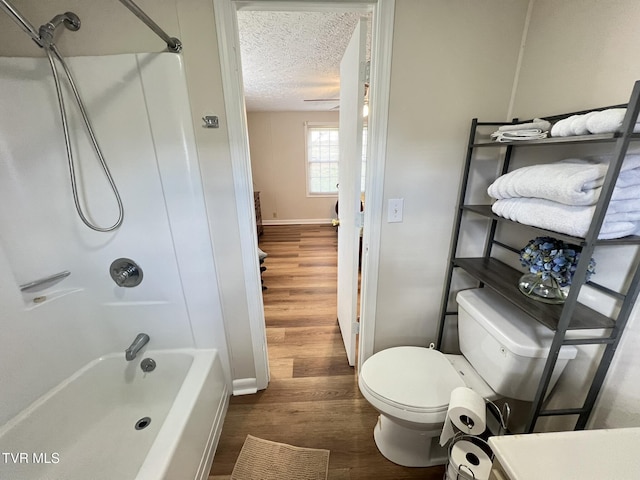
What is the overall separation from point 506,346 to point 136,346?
5.56 ft

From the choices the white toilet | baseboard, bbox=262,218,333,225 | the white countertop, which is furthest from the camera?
baseboard, bbox=262,218,333,225

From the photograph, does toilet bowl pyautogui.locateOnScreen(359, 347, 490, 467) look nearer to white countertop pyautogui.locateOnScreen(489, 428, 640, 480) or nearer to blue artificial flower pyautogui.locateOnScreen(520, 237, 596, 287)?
white countertop pyautogui.locateOnScreen(489, 428, 640, 480)

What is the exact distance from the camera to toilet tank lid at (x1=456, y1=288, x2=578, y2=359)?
91 centimetres

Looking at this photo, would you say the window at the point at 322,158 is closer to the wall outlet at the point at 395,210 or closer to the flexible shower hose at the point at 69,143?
the wall outlet at the point at 395,210

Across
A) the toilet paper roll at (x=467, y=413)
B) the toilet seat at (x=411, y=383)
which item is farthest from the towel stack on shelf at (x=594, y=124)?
the toilet seat at (x=411, y=383)

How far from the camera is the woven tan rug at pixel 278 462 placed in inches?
46.5

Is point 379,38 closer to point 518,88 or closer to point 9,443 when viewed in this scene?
point 518,88

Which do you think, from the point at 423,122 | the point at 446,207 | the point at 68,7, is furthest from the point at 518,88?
the point at 68,7

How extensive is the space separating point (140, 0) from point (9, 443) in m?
1.79

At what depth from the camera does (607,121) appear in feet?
2.19

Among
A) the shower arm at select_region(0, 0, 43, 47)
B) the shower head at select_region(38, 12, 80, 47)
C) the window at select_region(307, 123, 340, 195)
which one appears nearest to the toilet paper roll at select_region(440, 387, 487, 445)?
the shower arm at select_region(0, 0, 43, 47)

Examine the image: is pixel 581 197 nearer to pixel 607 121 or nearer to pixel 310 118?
pixel 607 121

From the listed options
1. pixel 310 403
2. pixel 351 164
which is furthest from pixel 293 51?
pixel 310 403

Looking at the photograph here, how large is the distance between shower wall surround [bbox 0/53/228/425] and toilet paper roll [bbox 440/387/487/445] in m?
1.18
